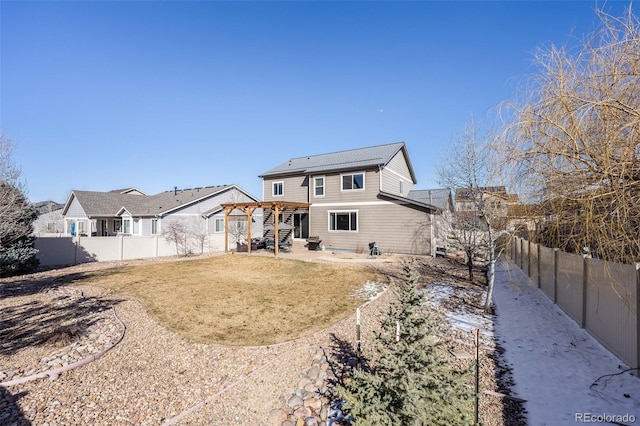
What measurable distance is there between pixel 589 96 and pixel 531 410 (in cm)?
403

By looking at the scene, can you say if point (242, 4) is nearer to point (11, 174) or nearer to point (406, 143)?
point (11, 174)

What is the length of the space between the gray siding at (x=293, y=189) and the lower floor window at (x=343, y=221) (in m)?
2.74

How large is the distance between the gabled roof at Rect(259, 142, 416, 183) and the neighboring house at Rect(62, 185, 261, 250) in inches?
181

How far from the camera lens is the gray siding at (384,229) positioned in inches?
661

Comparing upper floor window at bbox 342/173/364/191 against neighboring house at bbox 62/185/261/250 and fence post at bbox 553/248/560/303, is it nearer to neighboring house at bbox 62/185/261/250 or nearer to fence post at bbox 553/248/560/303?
neighboring house at bbox 62/185/261/250

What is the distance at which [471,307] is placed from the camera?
8.53 metres

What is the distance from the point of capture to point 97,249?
53.6 feet

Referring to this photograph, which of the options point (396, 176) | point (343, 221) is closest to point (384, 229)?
point (343, 221)

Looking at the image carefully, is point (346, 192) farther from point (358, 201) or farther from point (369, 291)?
point (369, 291)

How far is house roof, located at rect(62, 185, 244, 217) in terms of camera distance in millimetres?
22453

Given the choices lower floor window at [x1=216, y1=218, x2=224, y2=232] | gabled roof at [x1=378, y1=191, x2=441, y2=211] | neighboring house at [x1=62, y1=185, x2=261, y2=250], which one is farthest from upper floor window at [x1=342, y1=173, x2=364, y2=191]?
lower floor window at [x1=216, y1=218, x2=224, y2=232]

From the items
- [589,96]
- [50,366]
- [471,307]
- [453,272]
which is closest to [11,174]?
[50,366]

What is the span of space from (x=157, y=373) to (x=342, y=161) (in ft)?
60.1

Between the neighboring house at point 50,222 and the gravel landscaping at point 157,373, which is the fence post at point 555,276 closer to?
the gravel landscaping at point 157,373
